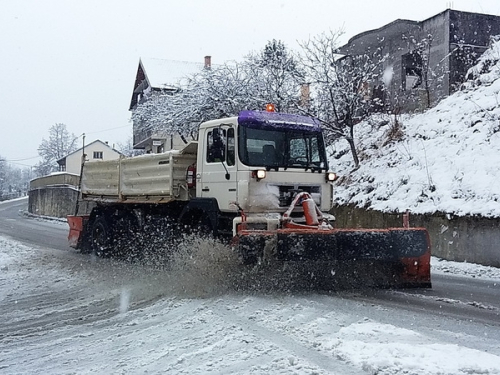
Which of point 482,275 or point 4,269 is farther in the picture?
point 4,269

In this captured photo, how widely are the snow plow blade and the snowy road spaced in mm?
407

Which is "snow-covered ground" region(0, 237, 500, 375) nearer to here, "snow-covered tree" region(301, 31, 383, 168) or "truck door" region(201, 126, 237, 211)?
"truck door" region(201, 126, 237, 211)

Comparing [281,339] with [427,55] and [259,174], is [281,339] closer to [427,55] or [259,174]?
[259,174]

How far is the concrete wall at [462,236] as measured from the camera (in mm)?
11055

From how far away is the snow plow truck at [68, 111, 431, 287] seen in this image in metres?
7.89

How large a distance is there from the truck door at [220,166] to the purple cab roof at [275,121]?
0.31m

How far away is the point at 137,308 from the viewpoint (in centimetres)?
738

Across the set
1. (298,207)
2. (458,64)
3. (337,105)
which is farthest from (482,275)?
(458,64)

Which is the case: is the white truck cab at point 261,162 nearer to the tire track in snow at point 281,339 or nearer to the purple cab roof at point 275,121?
the purple cab roof at point 275,121

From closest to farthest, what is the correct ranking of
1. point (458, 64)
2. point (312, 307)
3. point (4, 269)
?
point (312, 307) < point (4, 269) < point (458, 64)

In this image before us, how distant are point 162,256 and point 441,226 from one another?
241 inches

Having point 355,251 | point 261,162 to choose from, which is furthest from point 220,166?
point 355,251

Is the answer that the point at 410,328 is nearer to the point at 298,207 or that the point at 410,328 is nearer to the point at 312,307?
the point at 312,307

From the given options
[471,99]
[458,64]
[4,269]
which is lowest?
[4,269]
